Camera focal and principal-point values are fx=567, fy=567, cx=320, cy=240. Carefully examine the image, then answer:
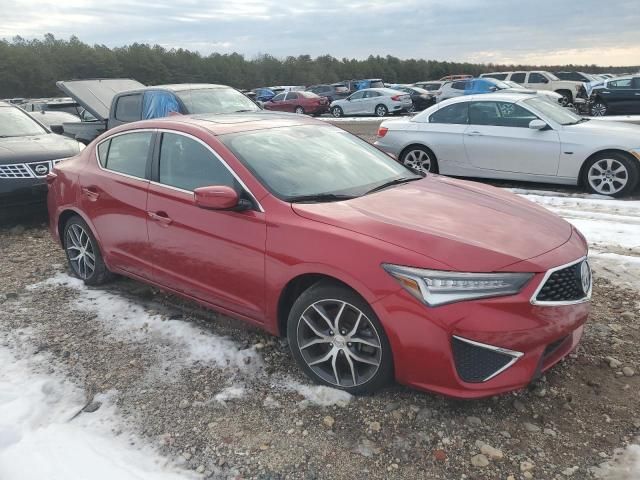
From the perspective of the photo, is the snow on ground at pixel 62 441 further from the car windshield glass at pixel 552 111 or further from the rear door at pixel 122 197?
the car windshield glass at pixel 552 111

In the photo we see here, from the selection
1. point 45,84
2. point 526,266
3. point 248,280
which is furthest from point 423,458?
point 45,84

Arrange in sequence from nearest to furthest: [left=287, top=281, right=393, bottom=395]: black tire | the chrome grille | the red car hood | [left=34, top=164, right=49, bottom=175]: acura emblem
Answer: the red car hood < [left=287, top=281, right=393, bottom=395]: black tire < the chrome grille < [left=34, top=164, right=49, bottom=175]: acura emblem

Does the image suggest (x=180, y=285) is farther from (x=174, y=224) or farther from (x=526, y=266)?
(x=526, y=266)

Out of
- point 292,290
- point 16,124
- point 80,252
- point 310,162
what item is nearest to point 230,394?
point 292,290

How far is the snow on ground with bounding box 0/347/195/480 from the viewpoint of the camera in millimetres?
2711

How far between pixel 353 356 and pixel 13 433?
6.12ft

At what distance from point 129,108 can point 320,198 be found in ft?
24.5

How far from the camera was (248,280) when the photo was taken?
3.51m

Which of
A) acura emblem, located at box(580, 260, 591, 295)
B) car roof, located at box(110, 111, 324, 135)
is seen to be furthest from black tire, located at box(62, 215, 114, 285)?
acura emblem, located at box(580, 260, 591, 295)

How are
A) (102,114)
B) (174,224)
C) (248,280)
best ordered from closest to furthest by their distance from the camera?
1. (248,280)
2. (174,224)
3. (102,114)

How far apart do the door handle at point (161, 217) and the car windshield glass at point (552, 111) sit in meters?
6.53

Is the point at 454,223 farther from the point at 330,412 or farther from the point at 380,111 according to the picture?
the point at 380,111

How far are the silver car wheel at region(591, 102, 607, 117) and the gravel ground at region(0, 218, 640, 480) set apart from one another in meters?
18.6

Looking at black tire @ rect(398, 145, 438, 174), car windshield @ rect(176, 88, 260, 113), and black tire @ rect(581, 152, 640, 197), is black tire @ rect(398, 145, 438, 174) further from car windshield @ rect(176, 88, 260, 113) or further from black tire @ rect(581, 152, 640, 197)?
car windshield @ rect(176, 88, 260, 113)
